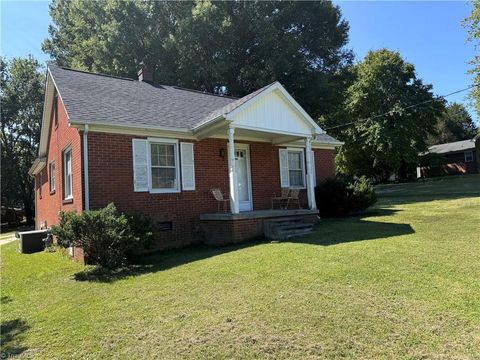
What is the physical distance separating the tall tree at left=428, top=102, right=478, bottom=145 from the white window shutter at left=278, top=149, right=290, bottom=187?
5392 cm

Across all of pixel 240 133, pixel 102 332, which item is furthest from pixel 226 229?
pixel 102 332

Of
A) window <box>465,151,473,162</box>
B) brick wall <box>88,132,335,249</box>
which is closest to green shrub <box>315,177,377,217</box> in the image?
brick wall <box>88,132,335,249</box>

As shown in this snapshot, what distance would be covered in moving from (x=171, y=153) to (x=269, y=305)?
7326 mm

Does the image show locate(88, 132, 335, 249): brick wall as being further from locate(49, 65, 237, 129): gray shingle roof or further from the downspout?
locate(49, 65, 237, 129): gray shingle roof

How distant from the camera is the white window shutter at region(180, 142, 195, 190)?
11375 mm

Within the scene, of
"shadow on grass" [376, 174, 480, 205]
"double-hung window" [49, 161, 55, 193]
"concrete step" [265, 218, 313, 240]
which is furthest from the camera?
"shadow on grass" [376, 174, 480, 205]

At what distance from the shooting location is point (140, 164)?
1052 cm

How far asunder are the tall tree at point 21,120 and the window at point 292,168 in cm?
2718

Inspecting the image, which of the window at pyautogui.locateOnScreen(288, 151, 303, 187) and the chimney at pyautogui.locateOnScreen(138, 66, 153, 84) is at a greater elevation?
the chimney at pyautogui.locateOnScreen(138, 66, 153, 84)

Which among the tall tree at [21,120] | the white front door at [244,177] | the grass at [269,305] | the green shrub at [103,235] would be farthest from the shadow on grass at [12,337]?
the tall tree at [21,120]

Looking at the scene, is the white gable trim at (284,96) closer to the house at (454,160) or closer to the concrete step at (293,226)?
the concrete step at (293,226)

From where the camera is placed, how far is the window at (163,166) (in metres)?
10.9

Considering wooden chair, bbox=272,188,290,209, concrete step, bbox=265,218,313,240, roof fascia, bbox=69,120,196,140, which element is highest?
roof fascia, bbox=69,120,196,140

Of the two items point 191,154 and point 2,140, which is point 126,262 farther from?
point 2,140
